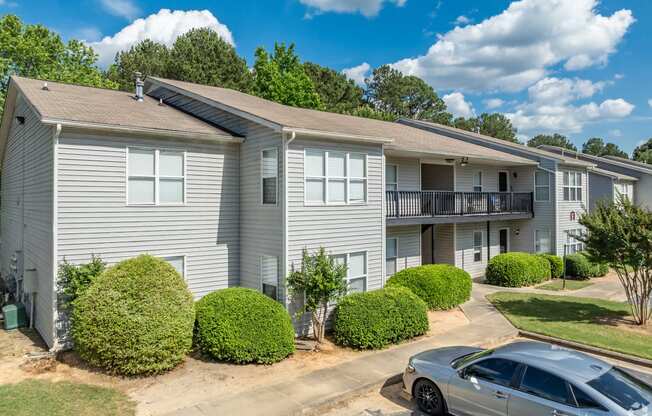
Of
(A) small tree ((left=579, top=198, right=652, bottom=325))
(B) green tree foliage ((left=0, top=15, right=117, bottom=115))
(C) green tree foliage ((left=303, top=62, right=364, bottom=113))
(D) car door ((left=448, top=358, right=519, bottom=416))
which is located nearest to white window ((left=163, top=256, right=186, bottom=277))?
(D) car door ((left=448, top=358, right=519, bottom=416))

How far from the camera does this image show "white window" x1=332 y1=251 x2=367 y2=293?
520 inches

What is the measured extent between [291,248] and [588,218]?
10258 mm

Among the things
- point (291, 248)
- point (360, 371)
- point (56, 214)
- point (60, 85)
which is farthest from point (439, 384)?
point (60, 85)

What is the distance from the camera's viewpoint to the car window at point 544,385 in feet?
20.6

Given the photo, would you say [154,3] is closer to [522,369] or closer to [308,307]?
[308,307]

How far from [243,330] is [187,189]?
15.6ft

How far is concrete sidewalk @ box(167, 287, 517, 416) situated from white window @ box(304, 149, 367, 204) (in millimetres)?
4590

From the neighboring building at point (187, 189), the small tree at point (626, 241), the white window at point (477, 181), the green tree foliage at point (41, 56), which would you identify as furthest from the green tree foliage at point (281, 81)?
the small tree at point (626, 241)

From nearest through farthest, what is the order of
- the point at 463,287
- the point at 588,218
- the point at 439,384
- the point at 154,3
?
the point at 439,384 < the point at 588,218 < the point at 463,287 < the point at 154,3

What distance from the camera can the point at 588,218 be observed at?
1457cm

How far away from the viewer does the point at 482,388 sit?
7102mm

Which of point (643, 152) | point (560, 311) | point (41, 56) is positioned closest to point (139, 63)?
Answer: point (41, 56)

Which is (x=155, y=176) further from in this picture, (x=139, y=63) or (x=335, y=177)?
(x=139, y=63)

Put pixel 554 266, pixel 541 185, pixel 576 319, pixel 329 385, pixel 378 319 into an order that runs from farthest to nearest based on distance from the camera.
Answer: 1. pixel 541 185
2. pixel 554 266
3. pixel 576 319
4. pixel 378 319
5. pixel 329 385
